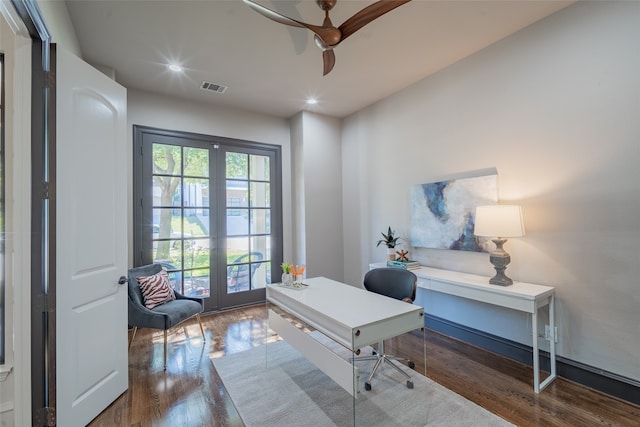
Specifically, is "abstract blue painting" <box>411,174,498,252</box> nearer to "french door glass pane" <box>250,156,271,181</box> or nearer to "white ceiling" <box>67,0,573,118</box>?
"white ceiling" <box>67,0,573,118</box>

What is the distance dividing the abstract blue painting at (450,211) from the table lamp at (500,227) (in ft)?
0.92

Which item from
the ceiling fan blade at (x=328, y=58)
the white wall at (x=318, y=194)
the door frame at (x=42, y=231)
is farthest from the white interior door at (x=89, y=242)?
the white wall at (x=318, y=194)

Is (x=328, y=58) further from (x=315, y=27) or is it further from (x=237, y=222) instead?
(x=237, y=222)

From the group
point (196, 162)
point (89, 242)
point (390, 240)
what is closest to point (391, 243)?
point (390, 240)

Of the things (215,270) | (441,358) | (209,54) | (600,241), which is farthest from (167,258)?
(600,241)

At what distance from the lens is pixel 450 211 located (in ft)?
10.3

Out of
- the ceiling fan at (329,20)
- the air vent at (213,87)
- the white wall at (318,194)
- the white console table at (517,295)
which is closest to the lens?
the ceiling fan at (329,20)

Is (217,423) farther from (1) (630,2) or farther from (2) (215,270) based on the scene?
(1) (630,2)

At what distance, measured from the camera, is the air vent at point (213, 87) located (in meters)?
3.48

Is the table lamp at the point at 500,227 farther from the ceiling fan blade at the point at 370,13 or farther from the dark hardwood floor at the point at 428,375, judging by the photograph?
the ceiling fan blade at the point at 370,13

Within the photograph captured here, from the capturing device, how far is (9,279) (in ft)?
4.94

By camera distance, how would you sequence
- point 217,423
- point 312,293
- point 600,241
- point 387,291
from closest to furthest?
point 217,423 < point 600,241 < point 312,293 < point 387,291

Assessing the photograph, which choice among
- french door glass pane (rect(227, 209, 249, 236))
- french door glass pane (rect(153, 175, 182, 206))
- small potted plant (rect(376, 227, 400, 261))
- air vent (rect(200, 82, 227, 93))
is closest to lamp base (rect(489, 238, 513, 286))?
small potted plant (rect(376, 227, 400, 261))

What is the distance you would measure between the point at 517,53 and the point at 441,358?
289cm
